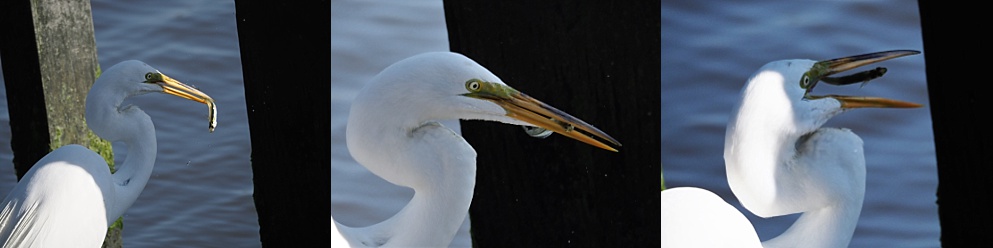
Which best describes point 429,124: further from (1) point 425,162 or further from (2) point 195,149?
(2) point 195,149

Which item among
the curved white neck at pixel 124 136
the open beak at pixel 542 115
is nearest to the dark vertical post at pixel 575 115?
the open beak at pixel 542 115

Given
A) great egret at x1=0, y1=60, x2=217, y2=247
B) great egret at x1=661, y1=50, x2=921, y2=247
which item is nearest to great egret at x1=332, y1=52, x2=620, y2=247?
great egret at x1=661, y1=50, x2=921, y2=247

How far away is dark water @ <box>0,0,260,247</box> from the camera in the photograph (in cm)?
356

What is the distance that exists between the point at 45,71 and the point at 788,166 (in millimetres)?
1975

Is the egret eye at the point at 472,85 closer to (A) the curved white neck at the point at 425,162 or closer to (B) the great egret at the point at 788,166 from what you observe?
(A) the curved white neck at the point at 425,162

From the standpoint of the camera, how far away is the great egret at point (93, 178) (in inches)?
116

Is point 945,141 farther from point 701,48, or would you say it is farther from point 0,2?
point 0,2

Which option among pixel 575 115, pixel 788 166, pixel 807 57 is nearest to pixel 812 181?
pixel 788 166

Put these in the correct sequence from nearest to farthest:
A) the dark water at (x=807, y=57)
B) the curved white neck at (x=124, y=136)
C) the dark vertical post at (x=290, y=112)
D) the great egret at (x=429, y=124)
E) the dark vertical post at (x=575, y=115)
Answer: the dark vertical post at (x=575, y=115) → the great egret at (x=429, y=124) → the dark vertical post at (x=290, y=112) → the dark water at (x=807, y=57) → the curved white neck at (x=124, y=136)

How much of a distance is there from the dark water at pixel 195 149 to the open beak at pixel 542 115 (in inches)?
76.1

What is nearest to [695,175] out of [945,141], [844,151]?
[844,151]

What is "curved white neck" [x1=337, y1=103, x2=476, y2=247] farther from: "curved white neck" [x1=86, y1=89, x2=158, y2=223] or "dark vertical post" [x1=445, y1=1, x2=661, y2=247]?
Answer: "curved white neck" [x1=86, y1=89, x2=158, y2=223]

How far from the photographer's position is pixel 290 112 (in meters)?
2.10

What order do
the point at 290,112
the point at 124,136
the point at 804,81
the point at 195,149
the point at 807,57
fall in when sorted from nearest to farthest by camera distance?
the point at 290,112
the point at 804,81
the point at 807,57
the point at 124,136
the point at 195,149
